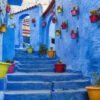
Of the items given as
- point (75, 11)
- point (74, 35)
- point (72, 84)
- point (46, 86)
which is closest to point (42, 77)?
point (46, 86)

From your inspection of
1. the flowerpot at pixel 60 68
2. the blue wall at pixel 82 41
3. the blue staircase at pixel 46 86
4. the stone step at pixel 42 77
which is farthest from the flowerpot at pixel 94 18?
the flowerpot at pixel 60 68

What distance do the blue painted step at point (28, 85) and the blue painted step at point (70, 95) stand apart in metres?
0.63

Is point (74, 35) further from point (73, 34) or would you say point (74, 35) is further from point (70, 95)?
point (70, 95)

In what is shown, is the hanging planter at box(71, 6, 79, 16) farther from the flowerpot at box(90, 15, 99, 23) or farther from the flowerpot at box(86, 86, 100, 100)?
the flowerpot at box(86, 86, 100, 100)

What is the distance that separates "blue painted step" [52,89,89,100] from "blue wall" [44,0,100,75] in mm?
842

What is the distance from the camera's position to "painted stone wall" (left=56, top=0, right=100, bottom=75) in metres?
7.29

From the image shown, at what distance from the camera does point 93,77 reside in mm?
7098

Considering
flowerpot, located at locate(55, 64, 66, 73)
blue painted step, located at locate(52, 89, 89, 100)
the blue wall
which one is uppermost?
the blue wall

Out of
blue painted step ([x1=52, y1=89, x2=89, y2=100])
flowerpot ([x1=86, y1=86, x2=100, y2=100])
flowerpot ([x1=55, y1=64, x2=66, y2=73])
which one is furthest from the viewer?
flowerpot ([x1=55, y1=64, x2=66, y2=73])

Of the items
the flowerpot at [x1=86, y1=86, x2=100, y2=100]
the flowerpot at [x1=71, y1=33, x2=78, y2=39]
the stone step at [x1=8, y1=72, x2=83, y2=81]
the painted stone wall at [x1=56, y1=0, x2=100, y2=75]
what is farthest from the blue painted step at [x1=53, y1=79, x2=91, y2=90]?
the flowerpot at [x1=71, y1=33, x2=78, y2=39]

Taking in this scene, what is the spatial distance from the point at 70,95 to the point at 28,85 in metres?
1.18

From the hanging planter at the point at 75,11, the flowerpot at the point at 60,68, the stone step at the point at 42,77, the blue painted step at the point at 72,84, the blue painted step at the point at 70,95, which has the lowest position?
the blue painted step at the point at 70,95

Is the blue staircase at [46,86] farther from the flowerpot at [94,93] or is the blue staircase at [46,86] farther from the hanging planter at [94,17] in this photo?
the hanging planter at [94,17]

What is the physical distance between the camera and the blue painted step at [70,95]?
6.36m
